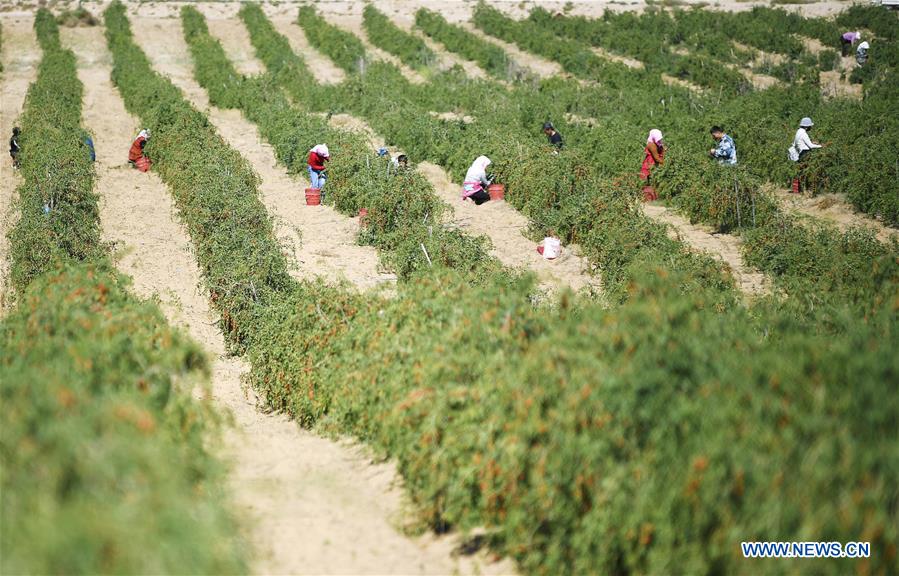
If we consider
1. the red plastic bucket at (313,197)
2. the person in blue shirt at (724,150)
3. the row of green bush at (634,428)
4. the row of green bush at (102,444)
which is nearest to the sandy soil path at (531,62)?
the person in blue shirt at (724,150)

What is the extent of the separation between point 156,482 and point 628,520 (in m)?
2.35

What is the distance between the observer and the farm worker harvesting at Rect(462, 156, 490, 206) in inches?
598

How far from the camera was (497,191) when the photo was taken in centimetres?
1527

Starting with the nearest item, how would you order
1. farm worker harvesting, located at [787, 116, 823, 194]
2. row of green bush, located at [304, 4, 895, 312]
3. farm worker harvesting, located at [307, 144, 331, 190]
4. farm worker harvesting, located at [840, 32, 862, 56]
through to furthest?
1. row of green bush, located at [304, 4, 895, 312]
2. farm worker harvesting, located at [787, 116, 823, 194]
3. farm worker harvesting, located at [307, 144, 331, 190]
4. farm worker harvesting, located at [840, 32, 862, 56]

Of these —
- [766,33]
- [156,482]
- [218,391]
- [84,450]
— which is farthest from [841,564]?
[766,33]

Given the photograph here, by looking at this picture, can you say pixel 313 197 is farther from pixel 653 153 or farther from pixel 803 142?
pixel 803 142

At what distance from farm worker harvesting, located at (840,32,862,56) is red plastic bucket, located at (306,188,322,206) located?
1863 cm

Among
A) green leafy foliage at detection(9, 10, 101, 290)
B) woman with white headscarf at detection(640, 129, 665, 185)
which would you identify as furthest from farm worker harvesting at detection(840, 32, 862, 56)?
green leafy foliage at detection(9, 10, 101, 290)

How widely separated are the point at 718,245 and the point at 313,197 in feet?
22.5

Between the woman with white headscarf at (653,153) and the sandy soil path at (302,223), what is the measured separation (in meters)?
5.14

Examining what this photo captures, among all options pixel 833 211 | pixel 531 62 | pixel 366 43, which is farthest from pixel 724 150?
pixel 366 43

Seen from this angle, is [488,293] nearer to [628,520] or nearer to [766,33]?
[628,520]

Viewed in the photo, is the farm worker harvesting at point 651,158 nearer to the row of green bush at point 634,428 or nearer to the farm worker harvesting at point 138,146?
the row of green bush at point 634,428

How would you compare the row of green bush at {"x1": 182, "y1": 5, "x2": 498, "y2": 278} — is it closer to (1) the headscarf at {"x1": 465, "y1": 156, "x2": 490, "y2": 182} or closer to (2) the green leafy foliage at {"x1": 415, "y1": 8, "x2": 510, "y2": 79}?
(1) the headscarf at {"x1": 465, "y1": 156, "x2": 490, "y2": 182}
